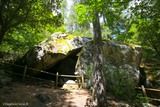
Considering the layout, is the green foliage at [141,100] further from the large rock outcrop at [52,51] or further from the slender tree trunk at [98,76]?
the large rock outcrop at [52,51]

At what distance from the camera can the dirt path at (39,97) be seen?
39.2 ft

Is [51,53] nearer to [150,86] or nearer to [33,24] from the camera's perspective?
[33,24]

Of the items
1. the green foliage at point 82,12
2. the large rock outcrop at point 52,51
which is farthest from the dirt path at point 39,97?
the green foliage at point 82,12

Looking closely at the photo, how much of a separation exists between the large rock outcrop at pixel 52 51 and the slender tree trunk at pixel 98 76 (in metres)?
4.53

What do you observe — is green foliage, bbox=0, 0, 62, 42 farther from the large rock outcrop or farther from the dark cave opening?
the dark cave opening

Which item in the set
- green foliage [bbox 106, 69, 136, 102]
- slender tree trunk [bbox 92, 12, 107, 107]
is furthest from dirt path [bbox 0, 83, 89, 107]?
green foliage [bbox 106, 69, 136, 102]

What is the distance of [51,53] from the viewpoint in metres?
17.0

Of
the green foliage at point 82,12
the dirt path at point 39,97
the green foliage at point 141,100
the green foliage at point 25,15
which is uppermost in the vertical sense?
the green foliage at point 25,15

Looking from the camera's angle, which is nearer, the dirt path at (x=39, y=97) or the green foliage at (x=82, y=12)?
the green foliage at (x=82, y=12)

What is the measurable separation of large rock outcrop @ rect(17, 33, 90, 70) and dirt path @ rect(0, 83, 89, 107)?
262cm

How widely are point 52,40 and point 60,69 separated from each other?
2.23 meters

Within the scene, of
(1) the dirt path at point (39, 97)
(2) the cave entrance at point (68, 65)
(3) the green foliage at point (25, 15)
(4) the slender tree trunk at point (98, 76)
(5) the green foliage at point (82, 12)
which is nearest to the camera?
(5) the green foliage at point (82, 12)

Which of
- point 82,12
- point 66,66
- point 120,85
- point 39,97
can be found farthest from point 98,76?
point 66,66

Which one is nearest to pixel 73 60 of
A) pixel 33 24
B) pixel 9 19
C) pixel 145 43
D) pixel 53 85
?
pixel 53 85
